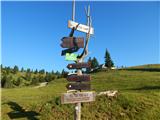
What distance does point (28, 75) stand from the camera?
136m

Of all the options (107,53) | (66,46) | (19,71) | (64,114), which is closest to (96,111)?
(64,114)

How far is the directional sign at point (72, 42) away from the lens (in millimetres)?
17953

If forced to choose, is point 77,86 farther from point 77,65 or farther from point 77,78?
point 77,65

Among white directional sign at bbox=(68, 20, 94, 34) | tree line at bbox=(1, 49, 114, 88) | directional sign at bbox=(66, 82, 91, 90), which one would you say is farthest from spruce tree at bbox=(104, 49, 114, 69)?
directional sign at bbox=(66, 82, 91, 90)

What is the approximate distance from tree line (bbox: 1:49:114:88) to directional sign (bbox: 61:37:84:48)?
127 feet

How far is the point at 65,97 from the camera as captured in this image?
1777 cm

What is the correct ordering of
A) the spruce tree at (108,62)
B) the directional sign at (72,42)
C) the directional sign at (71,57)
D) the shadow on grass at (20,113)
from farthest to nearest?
the spruce tree at (108,62), the shadow on grass at (20,113), the directional sign at (71,57), the directional sign at (72,42)

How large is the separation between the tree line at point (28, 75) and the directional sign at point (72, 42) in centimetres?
3872

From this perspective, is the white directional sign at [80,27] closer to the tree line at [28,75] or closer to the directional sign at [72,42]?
the directional sign at [72,42]

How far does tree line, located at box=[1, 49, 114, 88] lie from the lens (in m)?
87.2

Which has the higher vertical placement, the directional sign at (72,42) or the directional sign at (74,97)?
the directional sign at (72,42)

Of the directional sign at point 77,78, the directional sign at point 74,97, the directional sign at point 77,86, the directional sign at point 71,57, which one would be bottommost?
the directional sign at point 74,97

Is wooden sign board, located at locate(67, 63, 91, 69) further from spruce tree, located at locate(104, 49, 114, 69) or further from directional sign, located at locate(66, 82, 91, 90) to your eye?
spruce tree, located at locate(104, 49, 114, 69)

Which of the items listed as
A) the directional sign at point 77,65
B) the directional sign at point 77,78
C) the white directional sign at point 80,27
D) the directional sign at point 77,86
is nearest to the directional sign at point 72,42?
the white directional sign at point 80,27
